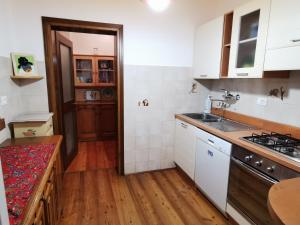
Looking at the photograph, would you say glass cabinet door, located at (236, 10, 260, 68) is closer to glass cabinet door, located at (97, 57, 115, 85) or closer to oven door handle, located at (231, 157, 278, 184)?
oven door handle, located at (231, 157, 278, 184)

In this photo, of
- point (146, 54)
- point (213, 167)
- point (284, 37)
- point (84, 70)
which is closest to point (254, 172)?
point (213, 167)

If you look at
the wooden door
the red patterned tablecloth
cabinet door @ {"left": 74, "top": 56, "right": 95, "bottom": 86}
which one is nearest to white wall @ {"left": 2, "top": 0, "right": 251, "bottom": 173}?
the wooden door

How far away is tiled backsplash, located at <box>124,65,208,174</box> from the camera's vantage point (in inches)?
105

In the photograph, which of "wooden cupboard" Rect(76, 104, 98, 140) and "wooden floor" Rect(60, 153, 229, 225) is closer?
"wooden floor" Rect(60, 153, 229, 225)

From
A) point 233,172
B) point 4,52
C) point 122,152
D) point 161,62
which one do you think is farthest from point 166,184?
point 4,52

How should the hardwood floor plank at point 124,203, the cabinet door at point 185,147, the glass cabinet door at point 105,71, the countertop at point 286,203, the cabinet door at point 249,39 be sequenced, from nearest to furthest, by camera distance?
the countertop at point 286,203 < the cabinet door at point 249,39 < the hardwood floor plank at point 124,203 < the cabinet door at point 185,147 < the glass cabinet door at point 105,71

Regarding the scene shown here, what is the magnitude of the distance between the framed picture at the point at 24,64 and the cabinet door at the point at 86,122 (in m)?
1.92

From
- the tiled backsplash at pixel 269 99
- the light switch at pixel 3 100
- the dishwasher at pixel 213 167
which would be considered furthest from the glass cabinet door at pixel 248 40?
the light switch at pixel 3 100

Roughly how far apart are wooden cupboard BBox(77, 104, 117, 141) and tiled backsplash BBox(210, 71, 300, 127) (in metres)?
2.52

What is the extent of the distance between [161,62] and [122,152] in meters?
1.41

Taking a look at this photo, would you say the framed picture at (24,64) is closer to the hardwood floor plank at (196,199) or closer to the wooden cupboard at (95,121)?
the wooden cupboard at (95,121)

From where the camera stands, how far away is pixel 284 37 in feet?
5.06

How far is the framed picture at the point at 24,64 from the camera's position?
2.03 meters

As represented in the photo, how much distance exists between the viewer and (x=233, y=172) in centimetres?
177
